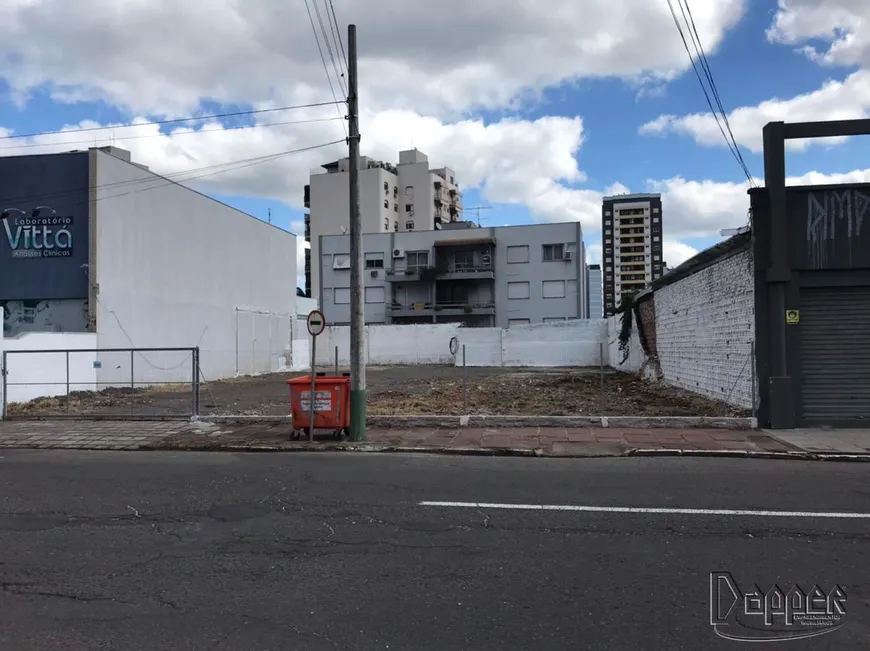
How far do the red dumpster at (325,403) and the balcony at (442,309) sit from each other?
54364 millimetres

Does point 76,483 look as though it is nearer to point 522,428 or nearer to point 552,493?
point 552,493

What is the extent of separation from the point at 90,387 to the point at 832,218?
22.2m

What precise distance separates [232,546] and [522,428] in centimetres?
815

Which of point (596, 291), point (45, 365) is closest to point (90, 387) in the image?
point (45, 365)

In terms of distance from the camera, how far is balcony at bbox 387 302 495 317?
66562 millimetres

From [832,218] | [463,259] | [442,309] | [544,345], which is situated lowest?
[544,345]

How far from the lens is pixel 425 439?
39.9ft

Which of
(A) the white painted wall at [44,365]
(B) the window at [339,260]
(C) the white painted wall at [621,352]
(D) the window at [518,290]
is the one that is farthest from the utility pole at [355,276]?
(B) the window at [339,260]

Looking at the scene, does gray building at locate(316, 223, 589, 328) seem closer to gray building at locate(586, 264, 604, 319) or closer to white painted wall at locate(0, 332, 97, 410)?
white painted wall at locate(0, 332, 97, 410)

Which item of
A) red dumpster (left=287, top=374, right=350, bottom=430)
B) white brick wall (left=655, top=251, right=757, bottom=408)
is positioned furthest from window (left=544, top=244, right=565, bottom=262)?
red dumpster (left=287, top=374, right=350, bottom=430)

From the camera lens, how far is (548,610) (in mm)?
4418

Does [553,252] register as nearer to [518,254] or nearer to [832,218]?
[518,254]

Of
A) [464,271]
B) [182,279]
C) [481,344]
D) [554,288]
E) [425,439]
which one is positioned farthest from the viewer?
[464,271]

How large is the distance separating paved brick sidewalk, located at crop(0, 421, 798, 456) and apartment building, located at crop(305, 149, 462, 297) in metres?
67.9
